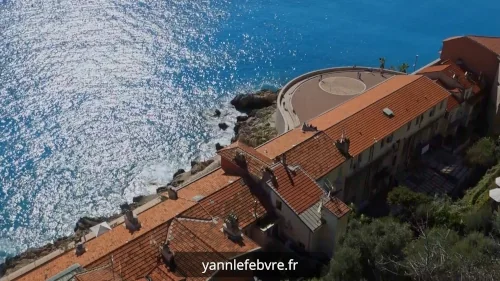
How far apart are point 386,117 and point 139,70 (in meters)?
47.5

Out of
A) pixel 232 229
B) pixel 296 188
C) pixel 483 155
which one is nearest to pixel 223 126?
pixel 483 155

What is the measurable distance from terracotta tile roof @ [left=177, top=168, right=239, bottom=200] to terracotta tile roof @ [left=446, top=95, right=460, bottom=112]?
2675 cm

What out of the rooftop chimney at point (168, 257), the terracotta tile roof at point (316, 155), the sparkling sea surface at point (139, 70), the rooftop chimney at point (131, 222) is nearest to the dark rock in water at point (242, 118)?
the sparkling sea surface at point (139, 70)

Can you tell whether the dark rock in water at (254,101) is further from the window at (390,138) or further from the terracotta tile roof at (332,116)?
the window at (390,138)

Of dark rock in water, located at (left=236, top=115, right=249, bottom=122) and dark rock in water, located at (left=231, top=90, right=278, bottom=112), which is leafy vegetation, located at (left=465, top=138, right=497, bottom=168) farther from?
dark rock in water, located at (left=236, top=115, right=249, bottom=122)

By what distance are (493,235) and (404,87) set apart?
22.3 meters

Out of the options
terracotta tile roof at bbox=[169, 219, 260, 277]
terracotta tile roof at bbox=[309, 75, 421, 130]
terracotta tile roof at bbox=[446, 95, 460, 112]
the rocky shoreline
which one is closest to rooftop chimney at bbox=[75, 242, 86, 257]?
terracotta tile roof at bbox=[169, 219, 260, 277]

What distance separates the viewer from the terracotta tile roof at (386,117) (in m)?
48.1

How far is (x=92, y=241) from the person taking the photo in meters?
37.0

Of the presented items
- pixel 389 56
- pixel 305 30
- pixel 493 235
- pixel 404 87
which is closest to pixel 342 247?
pixel 493 235

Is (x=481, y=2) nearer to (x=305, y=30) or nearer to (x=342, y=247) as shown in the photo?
(x=305, y=30)

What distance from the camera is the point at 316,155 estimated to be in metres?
45.1

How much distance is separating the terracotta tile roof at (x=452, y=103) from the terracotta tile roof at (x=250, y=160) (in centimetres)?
2378

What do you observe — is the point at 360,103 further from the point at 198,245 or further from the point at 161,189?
the point at 198,245
